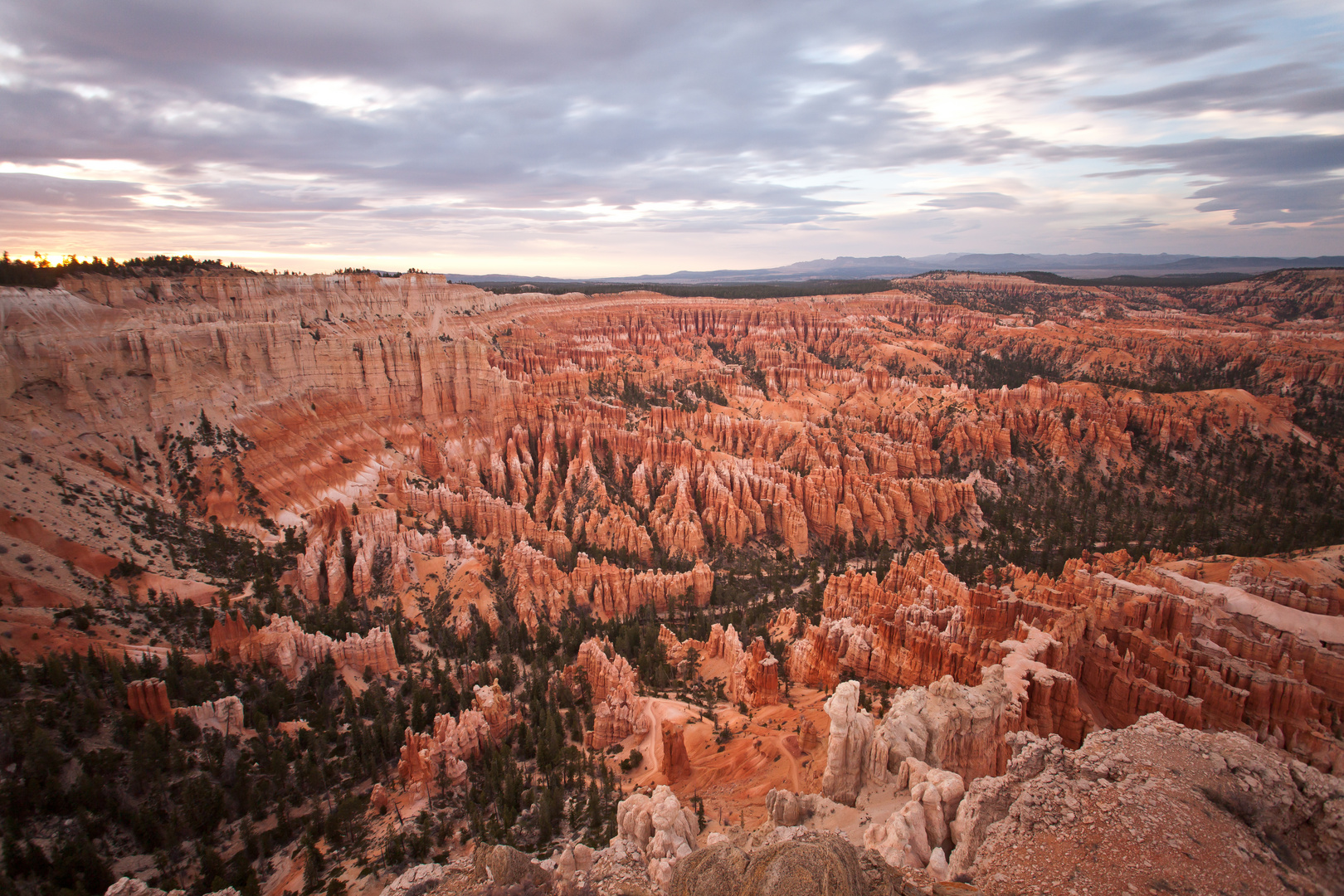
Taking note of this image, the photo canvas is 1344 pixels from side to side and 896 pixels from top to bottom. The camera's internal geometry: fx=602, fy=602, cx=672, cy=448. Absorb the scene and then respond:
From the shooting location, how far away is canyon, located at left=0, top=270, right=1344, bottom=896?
39.3 feet

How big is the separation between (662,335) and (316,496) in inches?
2635

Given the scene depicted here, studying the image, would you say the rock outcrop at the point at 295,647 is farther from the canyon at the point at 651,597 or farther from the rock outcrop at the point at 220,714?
the rock outcrop at the point at 220,714

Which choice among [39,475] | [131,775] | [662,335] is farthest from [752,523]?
[662,335]

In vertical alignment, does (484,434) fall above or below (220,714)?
above

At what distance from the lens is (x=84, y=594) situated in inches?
918

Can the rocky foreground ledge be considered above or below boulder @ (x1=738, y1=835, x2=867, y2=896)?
below

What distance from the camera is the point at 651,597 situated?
35.2 m

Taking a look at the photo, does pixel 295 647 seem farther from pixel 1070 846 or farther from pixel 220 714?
pixel 1070 846

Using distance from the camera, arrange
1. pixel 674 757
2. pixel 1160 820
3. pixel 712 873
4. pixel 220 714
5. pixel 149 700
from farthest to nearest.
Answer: pixel 220 714, pixel 674 757, pixel 149 700, pixel 1160 820, pixel 712 873

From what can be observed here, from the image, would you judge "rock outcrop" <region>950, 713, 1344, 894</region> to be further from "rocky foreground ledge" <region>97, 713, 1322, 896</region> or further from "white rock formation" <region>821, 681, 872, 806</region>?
"white rock formation" <region>821, 681, 872, 806</region>

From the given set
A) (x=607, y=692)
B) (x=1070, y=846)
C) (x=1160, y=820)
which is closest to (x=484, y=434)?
(x=607, y=692)

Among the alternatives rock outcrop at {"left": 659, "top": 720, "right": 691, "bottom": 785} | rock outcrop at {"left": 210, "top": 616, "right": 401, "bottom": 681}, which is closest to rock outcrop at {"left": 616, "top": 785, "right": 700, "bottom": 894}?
rock outcrop at {"left": 659, "top": 720, "right": 691, "bottom": 785}

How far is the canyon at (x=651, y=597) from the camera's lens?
12.0 m

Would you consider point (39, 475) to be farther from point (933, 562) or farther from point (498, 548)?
point (933, 562)
